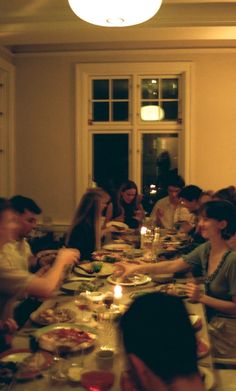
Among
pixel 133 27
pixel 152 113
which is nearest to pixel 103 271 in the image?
pixel 133 27

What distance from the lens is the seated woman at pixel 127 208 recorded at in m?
6.12

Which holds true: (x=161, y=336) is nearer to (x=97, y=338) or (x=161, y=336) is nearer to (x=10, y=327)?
(x=97, y=338)

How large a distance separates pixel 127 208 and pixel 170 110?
1.63 metres

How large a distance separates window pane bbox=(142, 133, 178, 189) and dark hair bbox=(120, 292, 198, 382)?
19.4 ft

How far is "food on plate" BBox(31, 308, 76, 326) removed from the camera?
7.55 feet

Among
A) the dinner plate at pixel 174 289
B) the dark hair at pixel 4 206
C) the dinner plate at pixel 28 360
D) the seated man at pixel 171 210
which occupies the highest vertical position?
the dark hair at pixel 4 206

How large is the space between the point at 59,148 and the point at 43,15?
84.8 inches

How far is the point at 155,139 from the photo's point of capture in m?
6.93

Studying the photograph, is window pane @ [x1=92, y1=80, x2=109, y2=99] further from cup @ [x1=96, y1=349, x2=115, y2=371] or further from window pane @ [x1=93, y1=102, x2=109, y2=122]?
cup @ [x1=96, y1=349, x2=115, y2=371]

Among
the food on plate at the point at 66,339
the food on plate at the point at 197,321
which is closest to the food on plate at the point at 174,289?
the food on plate at the point at 197,321

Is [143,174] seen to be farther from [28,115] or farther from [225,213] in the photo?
[225,213]

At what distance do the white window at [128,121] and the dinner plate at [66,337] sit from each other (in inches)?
183

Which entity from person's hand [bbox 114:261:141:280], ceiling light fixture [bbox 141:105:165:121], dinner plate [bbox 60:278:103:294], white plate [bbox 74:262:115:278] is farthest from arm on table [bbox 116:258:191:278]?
ceiling light fixture [bbox 141:105:165:121]

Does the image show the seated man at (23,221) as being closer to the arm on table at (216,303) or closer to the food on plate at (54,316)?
the food on plate at (54,316)
